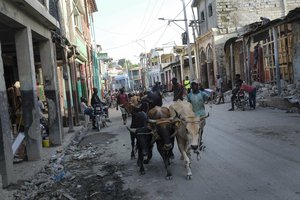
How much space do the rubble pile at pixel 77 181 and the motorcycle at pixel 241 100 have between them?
10.1 metres

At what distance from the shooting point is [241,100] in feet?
64.3

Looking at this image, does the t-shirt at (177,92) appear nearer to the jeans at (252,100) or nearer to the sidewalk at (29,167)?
the sidewalk at (29,167)

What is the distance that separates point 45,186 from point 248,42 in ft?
60.8

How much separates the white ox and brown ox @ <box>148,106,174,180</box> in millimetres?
193

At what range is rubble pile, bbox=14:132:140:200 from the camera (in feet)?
22.9

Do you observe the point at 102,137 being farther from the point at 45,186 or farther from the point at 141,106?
the point at 45,186

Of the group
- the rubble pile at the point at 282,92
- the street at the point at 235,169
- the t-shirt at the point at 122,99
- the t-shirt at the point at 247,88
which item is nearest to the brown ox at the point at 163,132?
the street at the point at 235,169

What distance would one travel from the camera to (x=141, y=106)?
928cm

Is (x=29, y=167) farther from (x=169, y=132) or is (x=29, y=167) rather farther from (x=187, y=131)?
(x=187, y=131)

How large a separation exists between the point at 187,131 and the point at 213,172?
0.93 m

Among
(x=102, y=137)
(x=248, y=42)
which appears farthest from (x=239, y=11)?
(x=102, y=137)

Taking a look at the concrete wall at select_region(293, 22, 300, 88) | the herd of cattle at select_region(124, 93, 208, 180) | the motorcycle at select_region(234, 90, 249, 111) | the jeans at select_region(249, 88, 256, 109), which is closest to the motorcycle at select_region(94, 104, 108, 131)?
the motorcycle at select_region(234, 90, 249, 111)

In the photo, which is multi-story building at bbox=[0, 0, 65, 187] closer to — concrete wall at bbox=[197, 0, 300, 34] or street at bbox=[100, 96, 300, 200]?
street at bbox=[100, 96, 300, 200]

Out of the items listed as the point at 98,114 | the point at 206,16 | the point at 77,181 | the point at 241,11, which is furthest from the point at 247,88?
the point at 206,16
